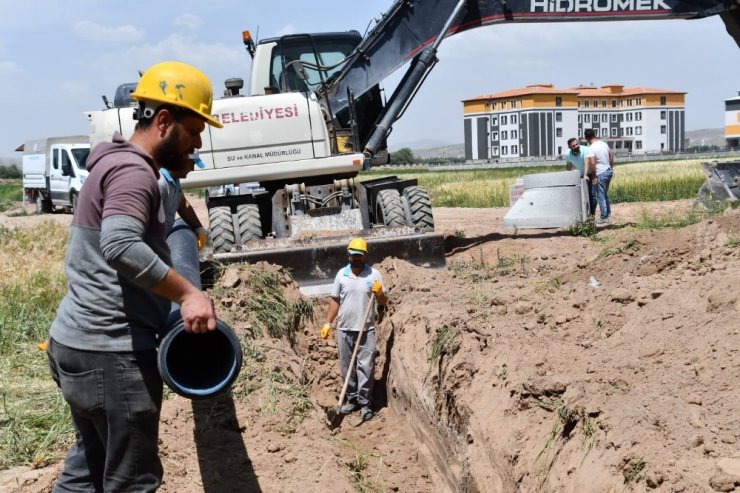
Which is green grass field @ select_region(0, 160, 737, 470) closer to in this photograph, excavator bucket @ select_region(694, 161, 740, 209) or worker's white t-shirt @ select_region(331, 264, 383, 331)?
excavator bucket @ select_region(694, 161, 740, 209)

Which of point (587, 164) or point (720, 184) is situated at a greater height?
point (587, 164)

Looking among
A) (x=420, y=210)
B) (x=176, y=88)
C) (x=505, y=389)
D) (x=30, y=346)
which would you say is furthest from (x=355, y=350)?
(x=176, y=88)

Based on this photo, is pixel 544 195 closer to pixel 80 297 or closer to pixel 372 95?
pixel 372 95

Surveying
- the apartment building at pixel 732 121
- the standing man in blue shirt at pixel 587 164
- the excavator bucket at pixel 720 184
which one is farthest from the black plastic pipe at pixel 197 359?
the apartment building at pixel 732 121

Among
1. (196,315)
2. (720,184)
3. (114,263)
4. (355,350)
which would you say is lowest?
(355,350)

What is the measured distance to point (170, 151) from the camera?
352cm

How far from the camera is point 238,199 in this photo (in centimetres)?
1122

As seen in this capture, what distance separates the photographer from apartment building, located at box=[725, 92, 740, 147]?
81.0 meters

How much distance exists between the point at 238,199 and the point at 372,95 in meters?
2.51

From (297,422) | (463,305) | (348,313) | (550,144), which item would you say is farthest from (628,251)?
(550,144)

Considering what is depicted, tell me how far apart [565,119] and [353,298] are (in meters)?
93.8

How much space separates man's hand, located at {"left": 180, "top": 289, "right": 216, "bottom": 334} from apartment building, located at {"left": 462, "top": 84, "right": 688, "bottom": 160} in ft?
312

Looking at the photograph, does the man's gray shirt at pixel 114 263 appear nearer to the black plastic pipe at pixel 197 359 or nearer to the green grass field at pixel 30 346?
the black plastic pipe at pixel 197 359

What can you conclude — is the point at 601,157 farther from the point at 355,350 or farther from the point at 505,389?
the point at 505,389
